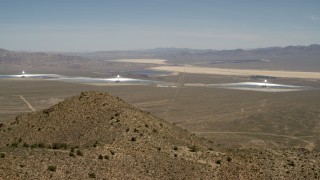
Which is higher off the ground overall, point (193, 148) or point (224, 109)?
point (193, 148)

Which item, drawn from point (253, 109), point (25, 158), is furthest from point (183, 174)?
point (253, 109)

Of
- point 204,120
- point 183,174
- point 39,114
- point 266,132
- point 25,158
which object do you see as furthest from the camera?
point 204,120

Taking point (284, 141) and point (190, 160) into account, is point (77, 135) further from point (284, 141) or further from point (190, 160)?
point (284, 141)

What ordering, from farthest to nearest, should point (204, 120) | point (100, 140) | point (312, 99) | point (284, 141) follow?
1. point (312, 99)
2. point (204, 120)
3. point (284, 141)
4. point (100, 140)

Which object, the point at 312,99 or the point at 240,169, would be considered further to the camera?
the point at 312,99

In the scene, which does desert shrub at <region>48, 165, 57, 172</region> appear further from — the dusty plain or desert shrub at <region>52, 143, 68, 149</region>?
the dusty plain

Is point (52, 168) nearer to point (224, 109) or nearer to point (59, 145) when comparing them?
point (59, 145)

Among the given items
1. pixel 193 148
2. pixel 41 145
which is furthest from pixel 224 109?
pixel 41 145

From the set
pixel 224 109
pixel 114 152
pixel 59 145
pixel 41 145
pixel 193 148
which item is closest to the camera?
pixel 114 152
